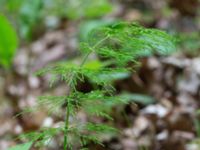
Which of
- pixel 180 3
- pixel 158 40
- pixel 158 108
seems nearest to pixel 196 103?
pixel 158 108

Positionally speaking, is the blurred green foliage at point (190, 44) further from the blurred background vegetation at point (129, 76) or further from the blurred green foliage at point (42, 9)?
the blurred green foliage at point (42, 9)

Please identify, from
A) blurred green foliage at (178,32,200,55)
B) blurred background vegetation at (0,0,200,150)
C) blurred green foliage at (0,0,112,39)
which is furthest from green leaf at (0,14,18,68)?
blurred green foliage at (178,32,200,55)

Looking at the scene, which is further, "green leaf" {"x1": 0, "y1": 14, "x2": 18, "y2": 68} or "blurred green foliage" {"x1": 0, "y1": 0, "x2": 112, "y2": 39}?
"blurred green foliage" {"x1": 0, "y1": 0, "x2": 112, "y2": 39}

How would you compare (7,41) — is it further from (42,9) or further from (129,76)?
(42,9)

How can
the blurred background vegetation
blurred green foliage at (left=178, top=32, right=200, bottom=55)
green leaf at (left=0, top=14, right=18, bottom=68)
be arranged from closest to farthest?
the blurred background vegetation < green leaf at (left=0, top=14, right=18, bottom=68) < blurred green foliage at (left=178, top=32, right=200, bottom=55)

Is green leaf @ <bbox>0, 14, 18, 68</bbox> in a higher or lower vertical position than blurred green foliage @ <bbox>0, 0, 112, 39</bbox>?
lower

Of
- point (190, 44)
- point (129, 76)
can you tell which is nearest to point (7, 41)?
point (129, 76)

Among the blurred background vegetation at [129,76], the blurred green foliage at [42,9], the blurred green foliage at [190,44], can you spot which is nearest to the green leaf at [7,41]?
the blurred background vegetation at [129,76]

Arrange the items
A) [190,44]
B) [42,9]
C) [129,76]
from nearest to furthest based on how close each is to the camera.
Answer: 1. [129,76]
2. [190,44]
3. [42,9]

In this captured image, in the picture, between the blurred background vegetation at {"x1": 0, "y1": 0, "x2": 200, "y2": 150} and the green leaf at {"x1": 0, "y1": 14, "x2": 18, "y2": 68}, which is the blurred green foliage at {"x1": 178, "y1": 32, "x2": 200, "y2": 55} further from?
the green leaf at {"x1": 0, "y1": 14, "x2": 18, "y2": 68}

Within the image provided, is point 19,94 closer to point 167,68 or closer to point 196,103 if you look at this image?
point 167,68

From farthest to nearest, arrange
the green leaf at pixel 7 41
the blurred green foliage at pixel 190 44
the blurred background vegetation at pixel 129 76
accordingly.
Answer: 1. the blurred green foliage at pixel 190 44
2. the green leaf at pixel 7 41
3. the blurred background vegetation at pixel 129 76

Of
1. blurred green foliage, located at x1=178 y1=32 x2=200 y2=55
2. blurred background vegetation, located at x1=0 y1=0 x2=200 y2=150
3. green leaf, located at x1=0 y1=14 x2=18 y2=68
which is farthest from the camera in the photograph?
blurred green foliage, located at x1=178 y1=32 x2=200 y2=55
